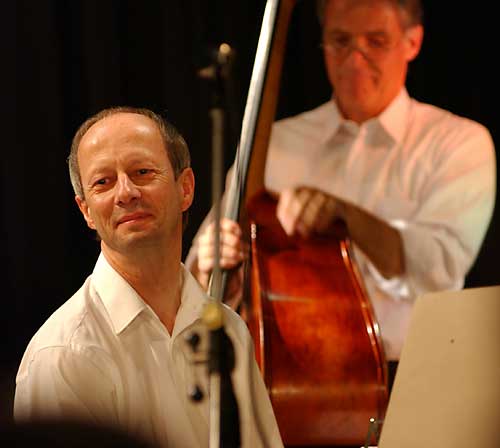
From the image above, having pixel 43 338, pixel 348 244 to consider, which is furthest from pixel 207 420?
pixel 348 244

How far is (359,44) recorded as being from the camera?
335cm

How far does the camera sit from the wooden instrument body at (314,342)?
8.31 ft

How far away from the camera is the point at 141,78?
3.16 metres

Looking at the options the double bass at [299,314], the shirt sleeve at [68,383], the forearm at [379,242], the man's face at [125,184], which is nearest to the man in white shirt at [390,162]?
the forearm at [379,242]

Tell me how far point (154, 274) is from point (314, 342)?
113 centimetres

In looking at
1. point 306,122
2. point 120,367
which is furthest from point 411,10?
point 120,367

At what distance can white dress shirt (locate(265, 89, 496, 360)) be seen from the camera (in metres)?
3.21

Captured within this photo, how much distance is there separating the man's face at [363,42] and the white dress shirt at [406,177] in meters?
0.11

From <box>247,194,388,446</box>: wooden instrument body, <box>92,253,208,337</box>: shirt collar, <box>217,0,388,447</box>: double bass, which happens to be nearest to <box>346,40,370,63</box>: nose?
<box>217,0,388,447</box>: double bass

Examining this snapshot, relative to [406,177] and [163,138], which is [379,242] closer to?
[406,177]

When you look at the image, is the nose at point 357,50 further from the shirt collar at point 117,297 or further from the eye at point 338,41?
the shirt collar at point 117,297

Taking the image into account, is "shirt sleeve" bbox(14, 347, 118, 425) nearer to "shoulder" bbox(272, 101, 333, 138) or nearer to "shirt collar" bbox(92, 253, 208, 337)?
"shirt collar" bbox(92, 253, 208, 337)

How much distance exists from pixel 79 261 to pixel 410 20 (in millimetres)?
1432

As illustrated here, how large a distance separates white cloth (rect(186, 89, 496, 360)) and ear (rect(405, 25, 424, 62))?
0.13 m
